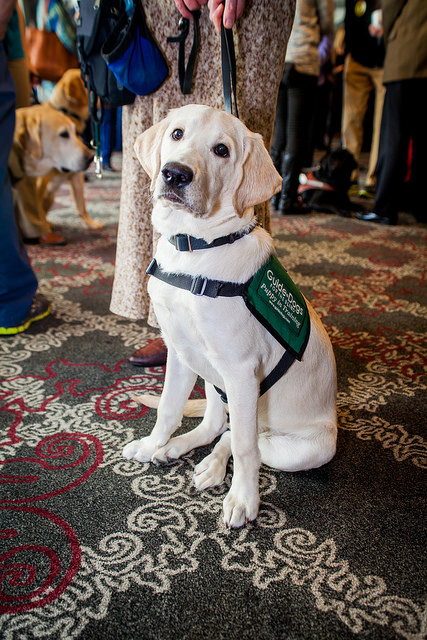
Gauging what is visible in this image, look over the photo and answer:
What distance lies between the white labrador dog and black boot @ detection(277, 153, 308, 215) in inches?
168

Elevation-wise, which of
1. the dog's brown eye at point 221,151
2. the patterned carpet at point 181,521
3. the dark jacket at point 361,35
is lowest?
the patterned carpet at point 181,521

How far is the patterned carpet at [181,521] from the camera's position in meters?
1.13

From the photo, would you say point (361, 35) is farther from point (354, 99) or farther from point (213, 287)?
point (213, 287)

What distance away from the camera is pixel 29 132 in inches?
154

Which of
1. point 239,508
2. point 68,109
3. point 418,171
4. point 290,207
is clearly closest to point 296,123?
point 290,207

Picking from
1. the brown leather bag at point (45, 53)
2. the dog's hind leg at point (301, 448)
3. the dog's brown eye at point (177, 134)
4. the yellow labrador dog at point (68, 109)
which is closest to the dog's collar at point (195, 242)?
the dog's brown eye at point (177, 134)

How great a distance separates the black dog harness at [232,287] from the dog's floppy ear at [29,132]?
2.95m

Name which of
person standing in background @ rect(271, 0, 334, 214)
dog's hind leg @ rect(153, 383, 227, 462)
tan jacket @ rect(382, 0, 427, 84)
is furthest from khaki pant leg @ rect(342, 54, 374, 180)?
dog's hind leg @ rect(153, 383, 227, 462)

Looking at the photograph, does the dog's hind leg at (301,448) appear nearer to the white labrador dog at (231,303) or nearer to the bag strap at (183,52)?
the white labrador dog at (231,303)

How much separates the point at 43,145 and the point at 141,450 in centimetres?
324

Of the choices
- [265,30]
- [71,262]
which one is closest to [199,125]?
[265,30]

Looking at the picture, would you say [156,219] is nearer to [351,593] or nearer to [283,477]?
[283,477]

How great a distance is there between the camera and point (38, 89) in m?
6.64

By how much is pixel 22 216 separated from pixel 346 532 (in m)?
3.86
